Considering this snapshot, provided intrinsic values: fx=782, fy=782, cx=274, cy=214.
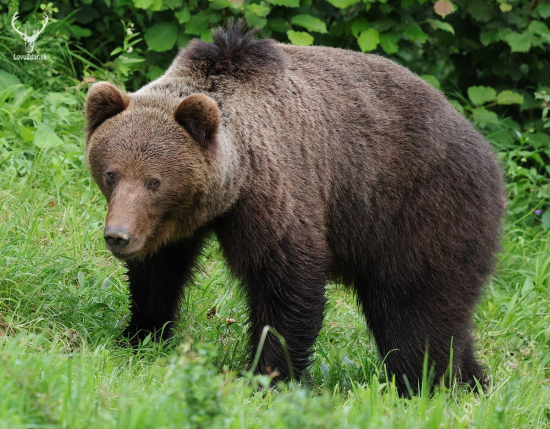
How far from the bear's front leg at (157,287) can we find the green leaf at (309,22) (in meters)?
3.26

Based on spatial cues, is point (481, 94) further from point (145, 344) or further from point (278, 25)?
point (145, 344)

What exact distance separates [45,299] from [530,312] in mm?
4270

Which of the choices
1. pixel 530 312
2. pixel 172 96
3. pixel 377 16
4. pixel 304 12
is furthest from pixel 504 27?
pixel 172 96

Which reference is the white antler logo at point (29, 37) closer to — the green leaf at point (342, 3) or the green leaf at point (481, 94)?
the green leaf at point (342, 3)

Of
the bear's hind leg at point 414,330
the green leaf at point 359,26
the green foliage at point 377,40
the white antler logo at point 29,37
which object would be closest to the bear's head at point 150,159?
the bear's hind leg at point 414,330

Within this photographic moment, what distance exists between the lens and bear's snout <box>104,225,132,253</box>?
4352 millimetres

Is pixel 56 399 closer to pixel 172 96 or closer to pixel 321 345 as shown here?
pixel 172 96

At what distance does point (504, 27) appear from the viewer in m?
8.86

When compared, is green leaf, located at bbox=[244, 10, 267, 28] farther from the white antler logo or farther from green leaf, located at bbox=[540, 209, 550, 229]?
green leaf, located at bbox=[540, 209, 550, 229]

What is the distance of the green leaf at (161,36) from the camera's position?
8.14 m

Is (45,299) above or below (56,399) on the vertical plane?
below

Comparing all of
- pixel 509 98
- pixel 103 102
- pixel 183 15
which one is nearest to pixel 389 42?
pixel 509 98

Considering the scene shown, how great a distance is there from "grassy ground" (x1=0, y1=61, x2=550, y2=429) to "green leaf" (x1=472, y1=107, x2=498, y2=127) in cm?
120

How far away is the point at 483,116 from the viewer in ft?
28.6
